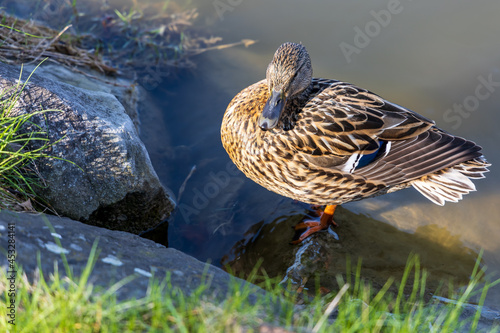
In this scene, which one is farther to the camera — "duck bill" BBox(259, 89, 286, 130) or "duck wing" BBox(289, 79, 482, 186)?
"duck wing" BBox(289, 79, 482, 186)

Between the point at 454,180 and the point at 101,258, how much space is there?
3.17 metres

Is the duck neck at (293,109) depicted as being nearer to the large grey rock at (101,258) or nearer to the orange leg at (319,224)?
the orange leg at (319,224)

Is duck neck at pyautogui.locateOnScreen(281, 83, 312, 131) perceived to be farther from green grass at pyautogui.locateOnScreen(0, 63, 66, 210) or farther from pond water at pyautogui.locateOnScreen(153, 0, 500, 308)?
green grass at pyautogui.locateOnScreen(0, 63, 66, 210)

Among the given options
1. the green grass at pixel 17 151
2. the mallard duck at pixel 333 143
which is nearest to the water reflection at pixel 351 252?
the mallard duck at pixel 333 143

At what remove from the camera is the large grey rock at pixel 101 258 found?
2547mm

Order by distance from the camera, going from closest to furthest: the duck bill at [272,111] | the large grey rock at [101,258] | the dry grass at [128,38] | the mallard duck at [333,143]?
the large grey rock at [101,258]
the duck bill at [272,111]
the mallard duck at [333,143]
the dry grass at [128,38]

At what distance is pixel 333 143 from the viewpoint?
3965 mm

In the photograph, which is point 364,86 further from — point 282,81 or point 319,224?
point 282,81

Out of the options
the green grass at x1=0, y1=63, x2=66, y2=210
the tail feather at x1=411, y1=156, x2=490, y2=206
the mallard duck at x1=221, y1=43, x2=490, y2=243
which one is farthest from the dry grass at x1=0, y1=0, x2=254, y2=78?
the tail feather at x1=411, y1=156, x2=490, y2=206

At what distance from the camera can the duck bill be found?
3.86m

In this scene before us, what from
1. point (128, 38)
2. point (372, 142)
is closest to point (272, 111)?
point (372, 142)

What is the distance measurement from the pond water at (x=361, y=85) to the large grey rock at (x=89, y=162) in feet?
1.79

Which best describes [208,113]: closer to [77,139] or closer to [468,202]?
[77,139]

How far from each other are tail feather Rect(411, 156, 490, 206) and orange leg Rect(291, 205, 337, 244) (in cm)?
84
